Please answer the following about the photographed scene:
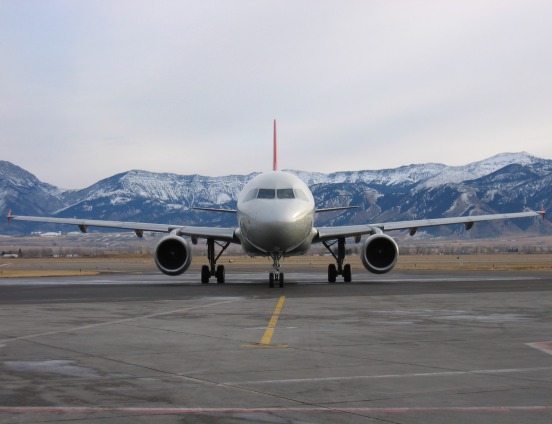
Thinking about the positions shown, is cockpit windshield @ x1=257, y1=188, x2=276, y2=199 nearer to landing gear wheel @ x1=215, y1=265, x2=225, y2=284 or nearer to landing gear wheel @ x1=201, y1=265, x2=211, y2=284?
landing gear wheel @ x1=215, y1=265, x2=225, y2=284

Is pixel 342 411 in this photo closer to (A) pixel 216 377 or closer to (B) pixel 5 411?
(A) pixel 216 377

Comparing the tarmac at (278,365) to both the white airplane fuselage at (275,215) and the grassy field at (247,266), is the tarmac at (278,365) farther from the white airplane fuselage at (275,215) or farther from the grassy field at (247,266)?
the grassy field at (247,266)

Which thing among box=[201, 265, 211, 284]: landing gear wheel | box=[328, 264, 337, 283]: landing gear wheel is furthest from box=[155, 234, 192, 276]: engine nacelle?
box=[328, 264, 337, 283]: landing gear wheel

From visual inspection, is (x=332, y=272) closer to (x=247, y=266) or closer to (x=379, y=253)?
(x=379, y=253)

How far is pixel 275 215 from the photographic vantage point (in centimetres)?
2753

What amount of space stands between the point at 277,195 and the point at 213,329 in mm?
15384

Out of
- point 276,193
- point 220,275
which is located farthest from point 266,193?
point 220,275

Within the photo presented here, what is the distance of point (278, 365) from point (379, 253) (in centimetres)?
2281

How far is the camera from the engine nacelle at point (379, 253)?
103ft

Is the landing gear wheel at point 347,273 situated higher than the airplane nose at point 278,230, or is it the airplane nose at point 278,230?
the airplane nose at point 278,230

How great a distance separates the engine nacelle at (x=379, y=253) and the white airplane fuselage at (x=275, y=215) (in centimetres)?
241

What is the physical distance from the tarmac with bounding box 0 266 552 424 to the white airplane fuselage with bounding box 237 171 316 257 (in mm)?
9609

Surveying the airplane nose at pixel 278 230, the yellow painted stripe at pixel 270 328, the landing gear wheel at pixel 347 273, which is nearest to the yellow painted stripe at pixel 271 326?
the yellow painted stripe at pixel 270 328

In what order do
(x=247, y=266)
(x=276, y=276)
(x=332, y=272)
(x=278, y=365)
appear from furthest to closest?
(x=247, y=266), (x=332, y=272), (x=276, y=276), (x=278, y=365)
